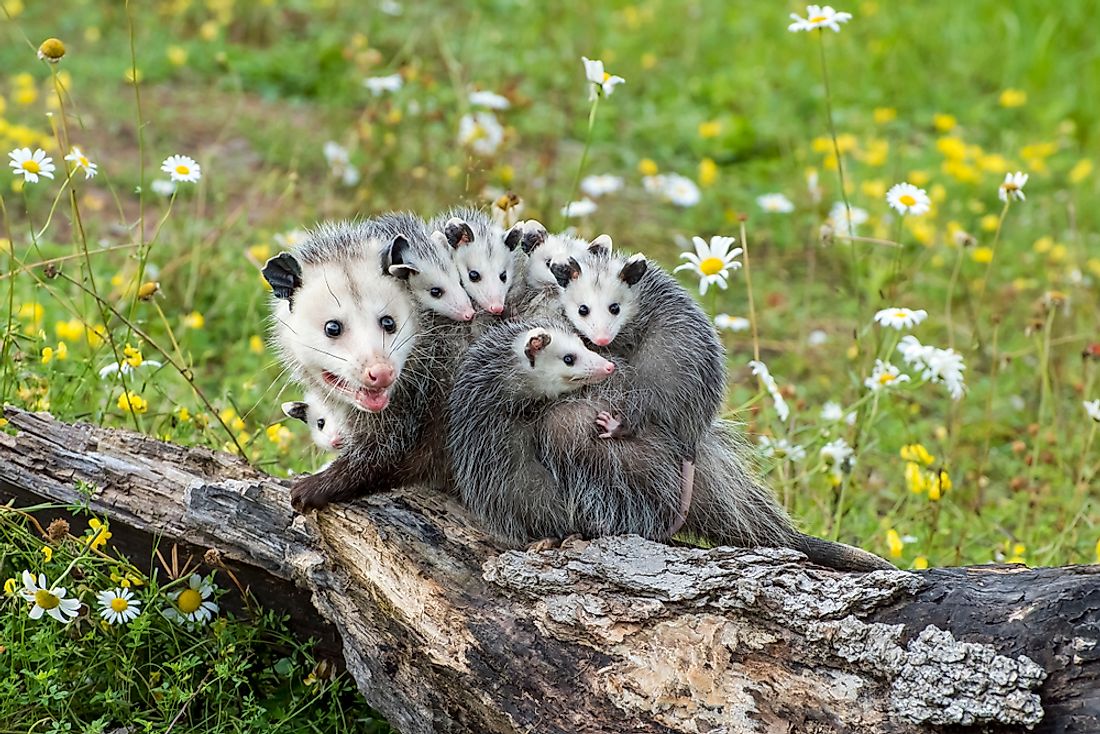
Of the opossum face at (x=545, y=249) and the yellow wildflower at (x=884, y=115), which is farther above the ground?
the yellow wildflower at (x=884, y=115)

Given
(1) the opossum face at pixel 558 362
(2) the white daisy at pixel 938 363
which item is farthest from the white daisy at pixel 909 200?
(1) the opossum face at pixel 558 362

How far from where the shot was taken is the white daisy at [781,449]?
11.1 feet

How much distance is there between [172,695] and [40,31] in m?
5.77

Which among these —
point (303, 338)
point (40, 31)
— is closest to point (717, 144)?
point (40, 31)

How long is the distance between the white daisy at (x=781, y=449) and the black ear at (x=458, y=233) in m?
1.03

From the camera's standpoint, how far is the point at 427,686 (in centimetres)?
243

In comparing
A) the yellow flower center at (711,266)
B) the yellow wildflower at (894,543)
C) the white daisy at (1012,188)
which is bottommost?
the yellow wildflower at (894,543)

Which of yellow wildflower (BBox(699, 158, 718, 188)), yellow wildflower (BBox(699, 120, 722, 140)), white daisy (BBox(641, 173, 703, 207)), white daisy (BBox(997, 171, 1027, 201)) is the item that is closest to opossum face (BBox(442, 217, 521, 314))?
white daisy (BBox(997, 171, 1027, 201))

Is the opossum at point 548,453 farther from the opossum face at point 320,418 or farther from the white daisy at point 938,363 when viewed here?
the white daisy at point 938,363

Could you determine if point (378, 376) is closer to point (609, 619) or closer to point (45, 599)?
point (609, 619)

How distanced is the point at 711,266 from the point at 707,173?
293 cm

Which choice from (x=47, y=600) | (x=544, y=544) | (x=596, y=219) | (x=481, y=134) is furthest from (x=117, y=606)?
(x=596, y=219)

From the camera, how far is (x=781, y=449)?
3.51m

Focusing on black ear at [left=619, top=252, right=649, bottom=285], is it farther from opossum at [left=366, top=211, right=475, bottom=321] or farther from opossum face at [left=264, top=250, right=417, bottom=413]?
opossum face at [left=264, top=250, right=417, bottom=413]
